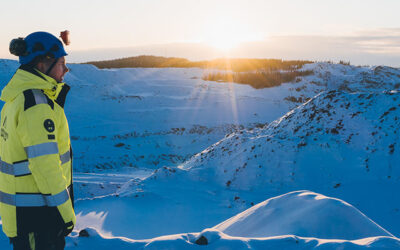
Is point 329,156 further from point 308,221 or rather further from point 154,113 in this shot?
point 154,113

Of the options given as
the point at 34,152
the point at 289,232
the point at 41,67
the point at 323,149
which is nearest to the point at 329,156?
the point at 323,149

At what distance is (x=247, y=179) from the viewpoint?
9.30 m

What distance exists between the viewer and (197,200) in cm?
855

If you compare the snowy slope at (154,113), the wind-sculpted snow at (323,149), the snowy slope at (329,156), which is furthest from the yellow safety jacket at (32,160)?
the snowy slope at (154,113)

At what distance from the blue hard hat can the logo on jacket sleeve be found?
58cm

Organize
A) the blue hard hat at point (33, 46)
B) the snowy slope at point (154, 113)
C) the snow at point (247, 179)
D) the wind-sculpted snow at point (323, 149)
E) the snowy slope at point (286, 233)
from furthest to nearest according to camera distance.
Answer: the snowy slope at point (154, 113) < the wind-sculpted snow at point (323, 149) < the snow at point (247, 179) < the snowy slope at point (286, 233) < the blue hard hat at point (33, 46)

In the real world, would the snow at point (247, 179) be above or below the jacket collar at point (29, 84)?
below

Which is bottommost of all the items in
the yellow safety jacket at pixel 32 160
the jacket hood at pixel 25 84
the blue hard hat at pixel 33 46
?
the yellow safety jacket at pixel 32 160

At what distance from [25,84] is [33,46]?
358 mm

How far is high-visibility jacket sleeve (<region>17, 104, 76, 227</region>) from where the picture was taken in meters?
2.65

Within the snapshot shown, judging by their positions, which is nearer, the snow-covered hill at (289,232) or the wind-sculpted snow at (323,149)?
the snow-covered hill at (289,232)

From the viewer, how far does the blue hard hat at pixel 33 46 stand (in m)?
2.89

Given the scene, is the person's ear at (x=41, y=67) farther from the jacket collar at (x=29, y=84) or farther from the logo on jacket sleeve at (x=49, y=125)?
the logo on jacket sleeve at (x=49, y=125)

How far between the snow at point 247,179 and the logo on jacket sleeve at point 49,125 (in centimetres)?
189
